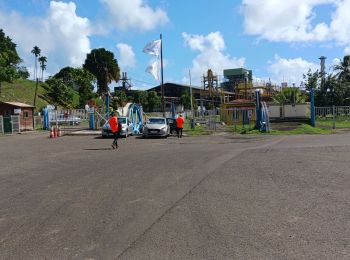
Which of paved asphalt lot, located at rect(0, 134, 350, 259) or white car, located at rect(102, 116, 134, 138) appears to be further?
white car, located at rect(102, 116, 134, 138)

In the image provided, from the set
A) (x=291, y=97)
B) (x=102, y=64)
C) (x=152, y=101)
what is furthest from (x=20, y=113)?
(x=152, y=101)

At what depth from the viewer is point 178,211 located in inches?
297

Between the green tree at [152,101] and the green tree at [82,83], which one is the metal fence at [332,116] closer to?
the green tree at [82,83]

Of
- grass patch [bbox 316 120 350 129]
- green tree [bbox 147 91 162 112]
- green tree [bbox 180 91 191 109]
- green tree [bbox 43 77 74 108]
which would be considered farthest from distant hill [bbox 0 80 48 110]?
grass patch [bbox 316 120 350 129]

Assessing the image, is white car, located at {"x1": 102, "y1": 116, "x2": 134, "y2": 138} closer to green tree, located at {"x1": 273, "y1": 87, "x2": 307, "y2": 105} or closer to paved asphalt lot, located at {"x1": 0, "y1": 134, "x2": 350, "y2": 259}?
paved asphalt lot, located at {"x1": 0, "y1": 134, "x2": 350, "y2": 259}

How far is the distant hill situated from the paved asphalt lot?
192 ft

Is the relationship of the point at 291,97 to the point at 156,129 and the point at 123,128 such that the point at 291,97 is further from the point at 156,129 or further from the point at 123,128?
the point at 123,128

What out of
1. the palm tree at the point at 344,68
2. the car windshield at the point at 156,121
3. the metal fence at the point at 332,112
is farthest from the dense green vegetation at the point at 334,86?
the car windshield at the point at 156,121

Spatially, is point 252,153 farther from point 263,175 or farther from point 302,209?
point 302,209

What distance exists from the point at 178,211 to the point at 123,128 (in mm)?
22341

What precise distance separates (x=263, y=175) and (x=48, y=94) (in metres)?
71.8

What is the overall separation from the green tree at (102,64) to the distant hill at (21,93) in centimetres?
941

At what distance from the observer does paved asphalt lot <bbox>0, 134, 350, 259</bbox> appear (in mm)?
5602

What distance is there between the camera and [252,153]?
55.1 ft
